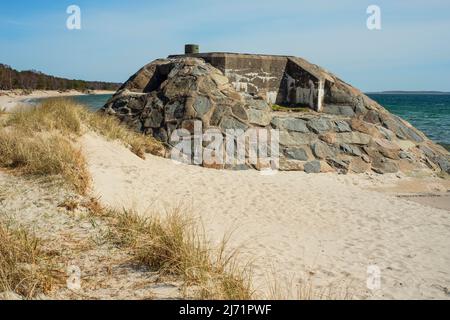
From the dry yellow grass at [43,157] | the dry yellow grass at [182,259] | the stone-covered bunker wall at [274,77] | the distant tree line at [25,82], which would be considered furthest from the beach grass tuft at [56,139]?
the distant tree line at [25,82]

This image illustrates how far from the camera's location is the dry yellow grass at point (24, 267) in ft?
12.1

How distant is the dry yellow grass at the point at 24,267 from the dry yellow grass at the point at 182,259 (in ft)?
2.96

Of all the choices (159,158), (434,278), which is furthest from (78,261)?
(159,158)

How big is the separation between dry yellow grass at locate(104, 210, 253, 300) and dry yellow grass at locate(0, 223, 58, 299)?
0.90 meters

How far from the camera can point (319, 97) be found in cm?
1255

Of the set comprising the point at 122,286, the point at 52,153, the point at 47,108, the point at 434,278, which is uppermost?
the point at 47,108

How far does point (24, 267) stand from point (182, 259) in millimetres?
1424

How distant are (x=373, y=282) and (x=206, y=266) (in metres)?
1.98

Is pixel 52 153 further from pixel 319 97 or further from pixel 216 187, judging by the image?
pixel 319 97

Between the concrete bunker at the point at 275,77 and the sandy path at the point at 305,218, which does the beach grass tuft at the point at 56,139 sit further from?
the concrete bunker at the point at 275,77

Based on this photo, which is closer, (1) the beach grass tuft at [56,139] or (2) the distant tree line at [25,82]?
(1) the beach grass tuft at [56,139]

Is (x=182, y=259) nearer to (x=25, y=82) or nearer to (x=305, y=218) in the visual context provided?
(x=305, y=218)

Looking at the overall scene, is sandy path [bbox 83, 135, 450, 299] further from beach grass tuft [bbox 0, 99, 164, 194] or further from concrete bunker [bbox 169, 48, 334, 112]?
concrete bunker [bbox 169, 48, 334, 112]

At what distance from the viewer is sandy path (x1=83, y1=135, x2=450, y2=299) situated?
200 inches
